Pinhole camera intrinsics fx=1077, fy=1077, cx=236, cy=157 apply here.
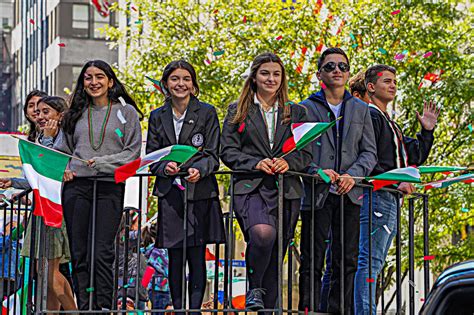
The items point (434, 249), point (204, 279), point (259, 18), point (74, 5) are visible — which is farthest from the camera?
point (74, 5)

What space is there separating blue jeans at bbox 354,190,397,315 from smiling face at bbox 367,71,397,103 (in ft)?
2.93

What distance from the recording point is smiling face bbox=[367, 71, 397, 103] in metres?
8.74

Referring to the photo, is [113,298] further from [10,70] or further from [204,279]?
[10,70]

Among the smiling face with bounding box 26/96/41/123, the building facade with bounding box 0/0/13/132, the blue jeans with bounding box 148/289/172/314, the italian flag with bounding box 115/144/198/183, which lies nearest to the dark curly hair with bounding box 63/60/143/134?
the italian flag with bounding box 115/144/198/183

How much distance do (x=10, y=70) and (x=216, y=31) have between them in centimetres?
5007

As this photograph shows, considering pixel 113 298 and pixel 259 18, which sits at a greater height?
pixel 259 18

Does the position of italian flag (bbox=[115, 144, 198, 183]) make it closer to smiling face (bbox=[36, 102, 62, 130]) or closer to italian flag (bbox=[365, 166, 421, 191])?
italian flag (bbox=[365, 166, 421, 191])

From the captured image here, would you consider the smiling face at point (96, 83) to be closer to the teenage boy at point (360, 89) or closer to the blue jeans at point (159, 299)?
the teenage boy at point (360, 89)

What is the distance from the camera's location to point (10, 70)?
70750 mm

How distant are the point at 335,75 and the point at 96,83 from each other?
1826 mm

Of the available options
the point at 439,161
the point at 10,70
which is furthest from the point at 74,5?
the point at 439,161

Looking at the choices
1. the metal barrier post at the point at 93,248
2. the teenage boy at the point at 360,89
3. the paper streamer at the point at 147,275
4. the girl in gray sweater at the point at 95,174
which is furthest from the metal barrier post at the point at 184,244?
the paper streamer at the point at 147,275

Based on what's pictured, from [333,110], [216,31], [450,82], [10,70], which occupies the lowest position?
[333,110]

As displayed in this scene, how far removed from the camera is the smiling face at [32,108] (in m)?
9.50
